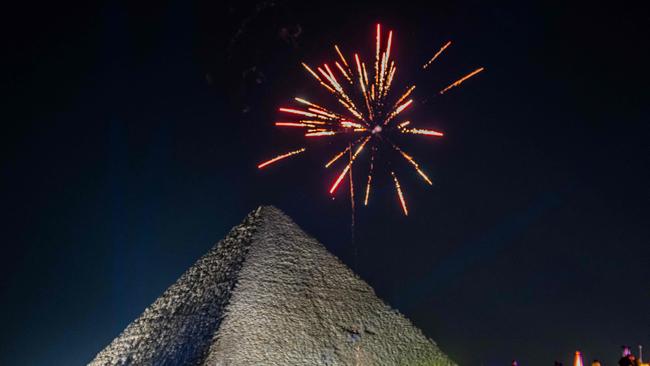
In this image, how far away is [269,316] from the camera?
10453 mm

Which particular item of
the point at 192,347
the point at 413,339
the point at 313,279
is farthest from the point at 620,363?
the point at 192,347

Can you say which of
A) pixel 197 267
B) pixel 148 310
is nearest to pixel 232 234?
pixel 197 267

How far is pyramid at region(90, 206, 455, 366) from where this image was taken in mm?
9891

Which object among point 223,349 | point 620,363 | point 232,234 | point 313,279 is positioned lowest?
point 223,349

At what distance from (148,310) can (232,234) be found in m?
2.18

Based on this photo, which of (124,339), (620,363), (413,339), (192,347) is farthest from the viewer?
(124,339)

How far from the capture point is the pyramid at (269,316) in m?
9.89

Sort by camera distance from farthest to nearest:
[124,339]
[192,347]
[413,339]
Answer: [124,339], [413,339], [192,347]

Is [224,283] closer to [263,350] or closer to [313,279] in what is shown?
[313,279]

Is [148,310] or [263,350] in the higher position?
[148,310]

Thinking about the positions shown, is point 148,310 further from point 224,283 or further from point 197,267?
point 224,283

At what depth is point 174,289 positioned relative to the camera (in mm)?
13469

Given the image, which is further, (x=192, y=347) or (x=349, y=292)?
(x=349, y=292)

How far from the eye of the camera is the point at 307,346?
10.0m
